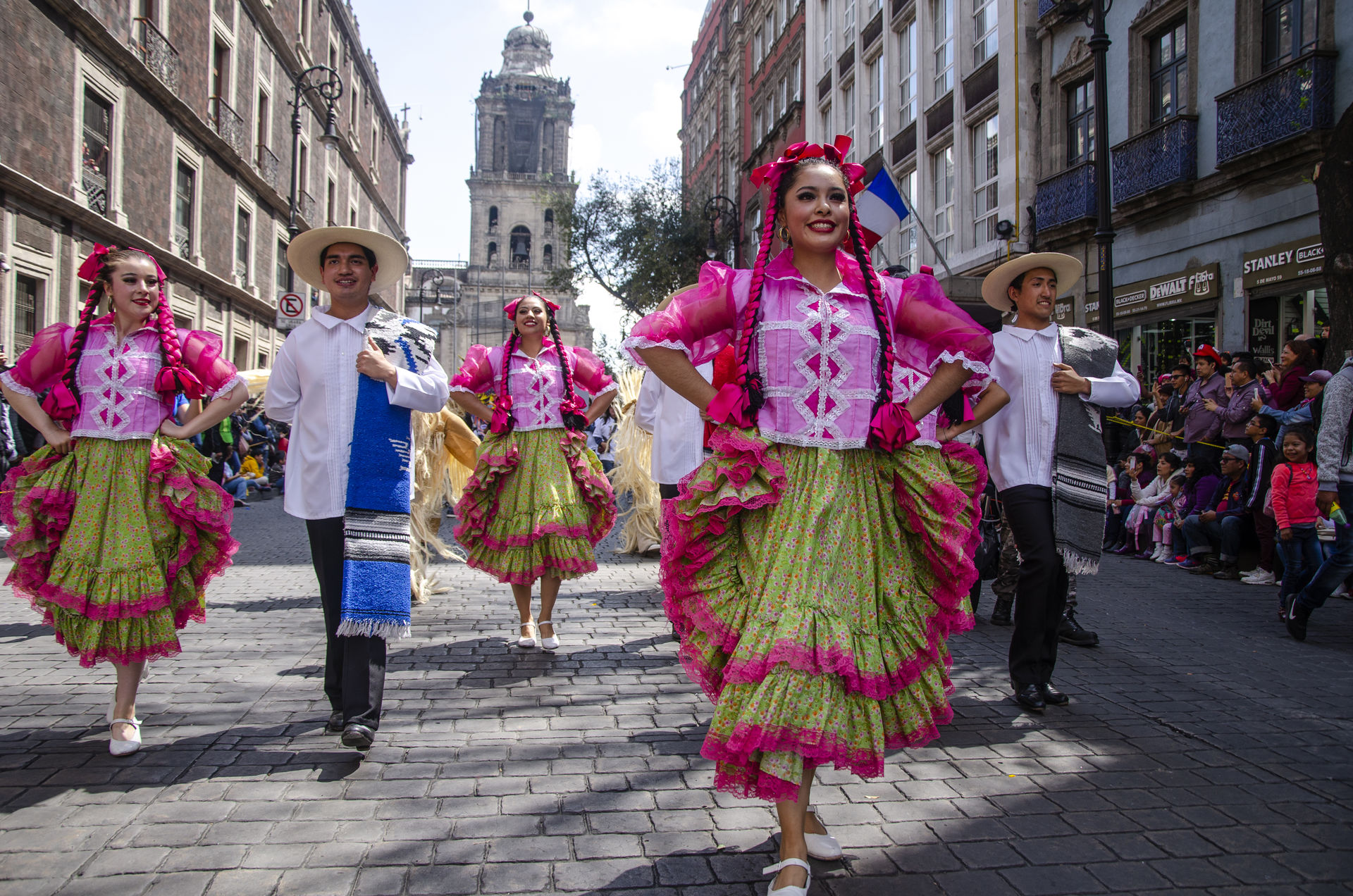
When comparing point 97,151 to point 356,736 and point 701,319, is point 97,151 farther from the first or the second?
point 701,319

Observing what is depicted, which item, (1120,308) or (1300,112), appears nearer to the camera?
(1300,112)

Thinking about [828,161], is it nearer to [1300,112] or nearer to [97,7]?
[1300,112]

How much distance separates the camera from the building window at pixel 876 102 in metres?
27.6

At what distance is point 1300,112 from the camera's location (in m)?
13.1

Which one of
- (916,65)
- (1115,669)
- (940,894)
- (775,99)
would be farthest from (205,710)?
(775,99)

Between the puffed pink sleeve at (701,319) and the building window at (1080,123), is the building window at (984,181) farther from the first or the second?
the puffed pink sleeve at (701,319)

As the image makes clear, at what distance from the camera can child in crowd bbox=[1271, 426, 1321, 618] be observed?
7273 mm

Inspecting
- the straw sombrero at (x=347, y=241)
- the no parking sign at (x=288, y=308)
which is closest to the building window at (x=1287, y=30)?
the straw sombrero at (x=347, y=241)

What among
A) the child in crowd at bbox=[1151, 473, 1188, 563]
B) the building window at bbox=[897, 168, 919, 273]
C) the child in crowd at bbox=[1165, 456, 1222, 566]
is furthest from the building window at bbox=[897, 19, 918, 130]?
the child in crowd at bbox=[1165, 456, 1222, 566]

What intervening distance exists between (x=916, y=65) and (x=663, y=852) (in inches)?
968

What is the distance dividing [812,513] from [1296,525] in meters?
5.85

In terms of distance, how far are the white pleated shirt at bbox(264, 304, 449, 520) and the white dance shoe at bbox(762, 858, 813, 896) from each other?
2.30 meters

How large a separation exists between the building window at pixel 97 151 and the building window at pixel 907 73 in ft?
58.3

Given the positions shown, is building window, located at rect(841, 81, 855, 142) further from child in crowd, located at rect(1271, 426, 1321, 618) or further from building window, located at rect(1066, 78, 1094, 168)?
child in crowd, located at rect(1271, 426, 1321, 618)
